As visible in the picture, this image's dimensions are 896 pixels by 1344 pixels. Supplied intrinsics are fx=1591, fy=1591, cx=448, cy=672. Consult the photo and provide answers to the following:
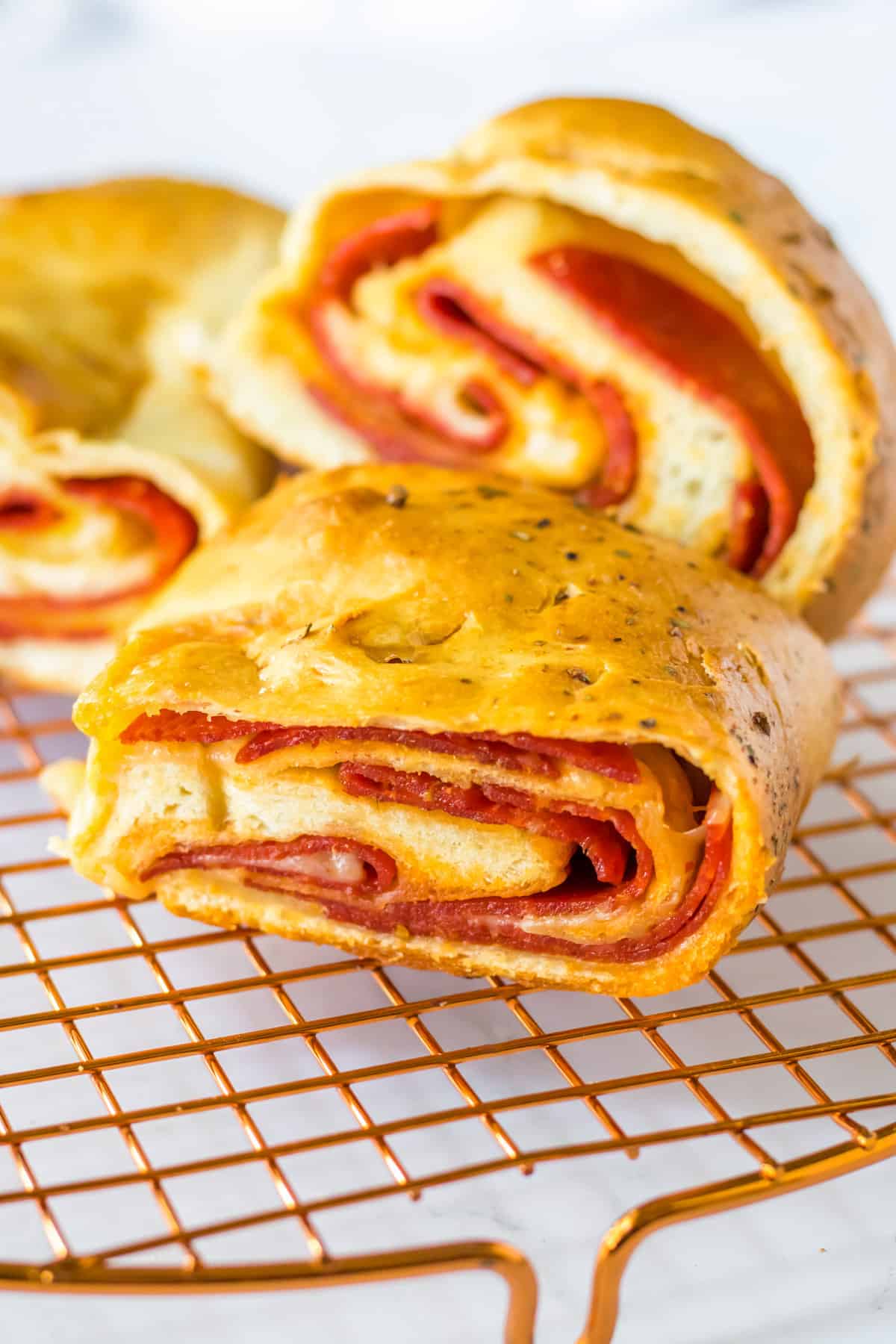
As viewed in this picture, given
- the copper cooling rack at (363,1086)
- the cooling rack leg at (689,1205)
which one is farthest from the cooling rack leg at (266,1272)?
the cooling rack leg at (689,1205)

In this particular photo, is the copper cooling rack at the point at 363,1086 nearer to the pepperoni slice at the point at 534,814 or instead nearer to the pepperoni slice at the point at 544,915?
the pepperoni slice at the point at 544,915

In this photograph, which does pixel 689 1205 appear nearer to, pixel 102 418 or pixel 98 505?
pixel 98 505

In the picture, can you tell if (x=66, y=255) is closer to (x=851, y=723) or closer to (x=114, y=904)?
(x=114, y=904)

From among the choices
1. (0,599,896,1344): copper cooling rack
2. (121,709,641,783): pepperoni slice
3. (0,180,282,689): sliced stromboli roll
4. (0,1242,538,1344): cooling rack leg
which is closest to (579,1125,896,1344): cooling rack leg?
(0,599,896,1344): copper cooling rack

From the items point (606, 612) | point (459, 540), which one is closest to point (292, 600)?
point (459, 540)

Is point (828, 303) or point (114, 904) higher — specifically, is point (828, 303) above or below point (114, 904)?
above

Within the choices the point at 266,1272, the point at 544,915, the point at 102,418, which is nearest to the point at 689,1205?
the point at 266,1272
